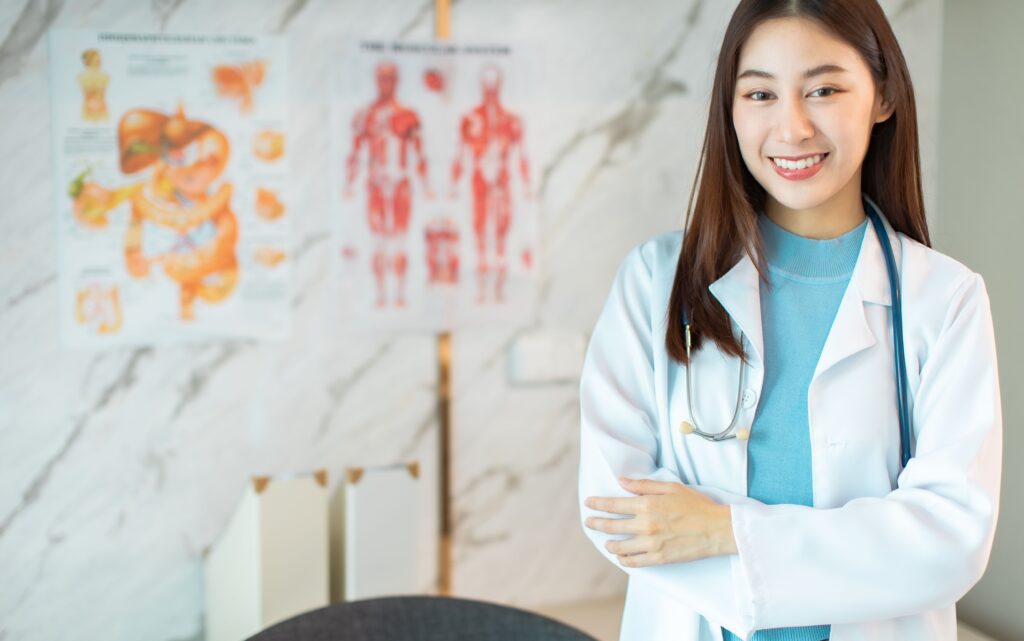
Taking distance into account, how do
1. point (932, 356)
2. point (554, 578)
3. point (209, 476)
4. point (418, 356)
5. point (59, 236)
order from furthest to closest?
1. point (554, 578)
2. point (418, 356)
3. point (209, 476)
4. point (59, 236)
5. point (932, 356)

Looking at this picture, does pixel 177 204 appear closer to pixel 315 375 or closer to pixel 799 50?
pixel 315 375

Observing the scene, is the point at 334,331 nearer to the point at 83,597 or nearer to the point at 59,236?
the point at 59,236

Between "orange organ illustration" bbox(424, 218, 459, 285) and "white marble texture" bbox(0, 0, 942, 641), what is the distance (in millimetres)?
135

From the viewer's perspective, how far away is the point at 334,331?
2.03 metres

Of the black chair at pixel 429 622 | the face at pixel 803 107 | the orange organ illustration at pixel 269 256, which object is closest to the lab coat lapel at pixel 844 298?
the face at pixel 803 107

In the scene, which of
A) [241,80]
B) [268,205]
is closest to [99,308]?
[268,205]

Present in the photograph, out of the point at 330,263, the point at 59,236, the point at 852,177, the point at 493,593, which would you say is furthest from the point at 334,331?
the point at 852,177

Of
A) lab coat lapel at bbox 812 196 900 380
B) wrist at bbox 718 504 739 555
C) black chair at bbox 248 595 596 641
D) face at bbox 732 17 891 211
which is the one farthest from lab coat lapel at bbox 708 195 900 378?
black chair at bbox 248 595 596 641

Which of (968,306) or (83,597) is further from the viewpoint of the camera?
(83,597)

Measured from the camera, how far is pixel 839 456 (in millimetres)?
1271

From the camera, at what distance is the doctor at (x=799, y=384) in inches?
47.8

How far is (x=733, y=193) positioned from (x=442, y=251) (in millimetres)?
840

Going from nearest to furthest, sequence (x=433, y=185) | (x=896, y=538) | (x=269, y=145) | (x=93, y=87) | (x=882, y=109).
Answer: (x=896, y=538) < (x=882, y=109) < (x=93, y=87) < (x=269, y=145) < (x=433, y=185)

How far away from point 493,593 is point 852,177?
1244 mm
